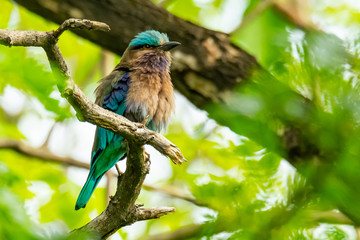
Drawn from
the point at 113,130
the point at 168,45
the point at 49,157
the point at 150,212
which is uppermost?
the point at 168,45

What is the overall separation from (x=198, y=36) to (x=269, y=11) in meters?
1.14

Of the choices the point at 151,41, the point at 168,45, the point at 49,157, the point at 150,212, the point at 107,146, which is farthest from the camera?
the point at 49,157

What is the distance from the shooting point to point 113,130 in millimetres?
2580

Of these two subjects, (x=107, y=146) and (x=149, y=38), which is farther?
(x=149, y=38)

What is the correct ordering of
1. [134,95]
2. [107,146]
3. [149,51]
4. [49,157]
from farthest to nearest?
[49,157] → [149,51] → [107,146] → [134,95]

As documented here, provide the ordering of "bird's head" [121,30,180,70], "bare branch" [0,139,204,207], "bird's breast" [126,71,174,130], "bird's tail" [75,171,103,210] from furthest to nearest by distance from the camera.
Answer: "bare branch" [0,139,204,207] < "bird's head" [121,30,180,70] < "bird's breast" [126,71,174,130] < "bird's tail" [75,171,103,210]

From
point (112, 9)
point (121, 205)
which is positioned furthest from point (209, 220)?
point (112, 9)

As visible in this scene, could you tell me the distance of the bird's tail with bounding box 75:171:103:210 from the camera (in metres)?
4.19

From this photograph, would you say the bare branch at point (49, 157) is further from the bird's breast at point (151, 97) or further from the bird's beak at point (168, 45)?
the bird's beak at point (168, 45)

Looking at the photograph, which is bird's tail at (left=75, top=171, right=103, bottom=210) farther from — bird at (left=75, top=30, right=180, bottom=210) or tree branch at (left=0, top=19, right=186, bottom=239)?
tree branch at (left=0, top=19, right=186, bottom=239)

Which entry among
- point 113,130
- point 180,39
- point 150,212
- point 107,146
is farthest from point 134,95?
point 113,130

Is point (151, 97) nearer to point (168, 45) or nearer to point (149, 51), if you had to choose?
point (168, 45)

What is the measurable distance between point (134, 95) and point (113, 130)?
177 centimetres

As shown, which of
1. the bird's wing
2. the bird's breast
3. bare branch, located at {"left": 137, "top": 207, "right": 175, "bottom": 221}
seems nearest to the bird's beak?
the bird's breast
